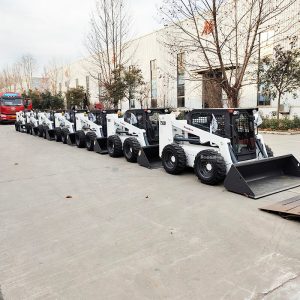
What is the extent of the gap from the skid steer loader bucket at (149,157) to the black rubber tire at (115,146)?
125 cm

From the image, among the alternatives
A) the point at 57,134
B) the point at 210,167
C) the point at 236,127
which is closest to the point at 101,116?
the point at 57,134

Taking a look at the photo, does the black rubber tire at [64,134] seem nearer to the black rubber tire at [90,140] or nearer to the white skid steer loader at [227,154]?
the black rubber tire at [90,140]

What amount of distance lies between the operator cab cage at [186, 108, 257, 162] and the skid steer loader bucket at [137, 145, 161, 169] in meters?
1.83

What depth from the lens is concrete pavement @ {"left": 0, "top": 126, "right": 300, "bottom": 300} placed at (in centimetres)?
284

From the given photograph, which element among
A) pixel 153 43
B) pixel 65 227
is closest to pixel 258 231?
pixel 65 227

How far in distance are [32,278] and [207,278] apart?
5.38 feet

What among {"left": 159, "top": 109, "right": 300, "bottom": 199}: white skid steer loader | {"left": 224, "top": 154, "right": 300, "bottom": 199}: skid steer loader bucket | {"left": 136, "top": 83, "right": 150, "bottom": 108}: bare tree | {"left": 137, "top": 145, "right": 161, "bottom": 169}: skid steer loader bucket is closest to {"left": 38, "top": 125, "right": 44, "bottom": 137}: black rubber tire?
{"left": 137, "top": 145, "right": 161, "bottom": 169}: skid steer loader bucket

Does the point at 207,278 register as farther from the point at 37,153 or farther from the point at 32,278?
the point at 37,153

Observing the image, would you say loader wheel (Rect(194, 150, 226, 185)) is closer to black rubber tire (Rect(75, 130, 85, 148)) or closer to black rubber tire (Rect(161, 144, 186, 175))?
black rubber tire (Rect(161, 144, 186, 175))

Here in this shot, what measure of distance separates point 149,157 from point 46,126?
893 centimetres

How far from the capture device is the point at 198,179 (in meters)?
6.64

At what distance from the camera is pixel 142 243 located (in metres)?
3.72

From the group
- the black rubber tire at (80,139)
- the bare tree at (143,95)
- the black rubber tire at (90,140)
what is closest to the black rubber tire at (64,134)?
the black rubber tire at (80,139)

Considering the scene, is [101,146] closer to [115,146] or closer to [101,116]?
[101,116]
